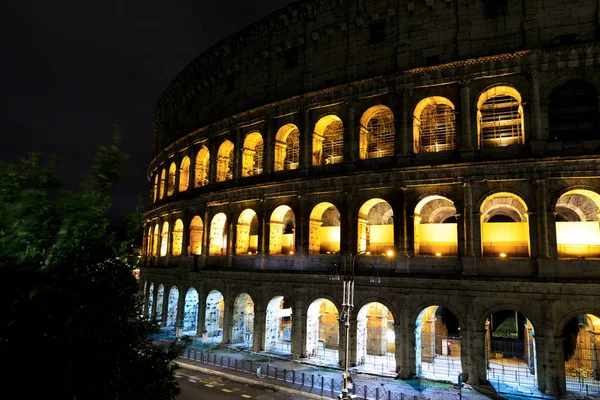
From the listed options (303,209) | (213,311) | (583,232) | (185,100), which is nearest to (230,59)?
(185,100)

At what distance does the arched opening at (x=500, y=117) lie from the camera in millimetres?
22359

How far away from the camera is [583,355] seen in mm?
23016

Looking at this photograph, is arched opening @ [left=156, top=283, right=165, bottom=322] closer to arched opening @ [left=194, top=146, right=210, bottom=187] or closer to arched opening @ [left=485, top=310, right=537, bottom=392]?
arched opening @ [left=194, top=146, right=210, bottom=187]

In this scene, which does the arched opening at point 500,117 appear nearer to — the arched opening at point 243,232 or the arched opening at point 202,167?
the arched opening at point 243,232

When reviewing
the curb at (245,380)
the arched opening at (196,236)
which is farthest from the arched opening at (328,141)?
the curb at (245,380)

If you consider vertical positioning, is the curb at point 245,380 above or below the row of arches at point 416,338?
below

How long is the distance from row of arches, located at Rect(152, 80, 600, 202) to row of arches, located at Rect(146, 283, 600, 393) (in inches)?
360

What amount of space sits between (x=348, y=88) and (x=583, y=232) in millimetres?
14670

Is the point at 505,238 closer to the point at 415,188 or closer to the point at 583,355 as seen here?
the point at 415,188

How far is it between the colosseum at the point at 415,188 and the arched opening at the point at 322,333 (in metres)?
0.12

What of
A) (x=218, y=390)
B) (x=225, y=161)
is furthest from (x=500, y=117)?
(x=218, y=390)

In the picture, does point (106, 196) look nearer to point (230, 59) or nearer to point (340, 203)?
point (340, 203)

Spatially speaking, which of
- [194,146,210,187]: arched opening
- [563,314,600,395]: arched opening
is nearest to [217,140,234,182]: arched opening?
[194,146,210,187]: arched opening

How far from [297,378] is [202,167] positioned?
20719 mm
